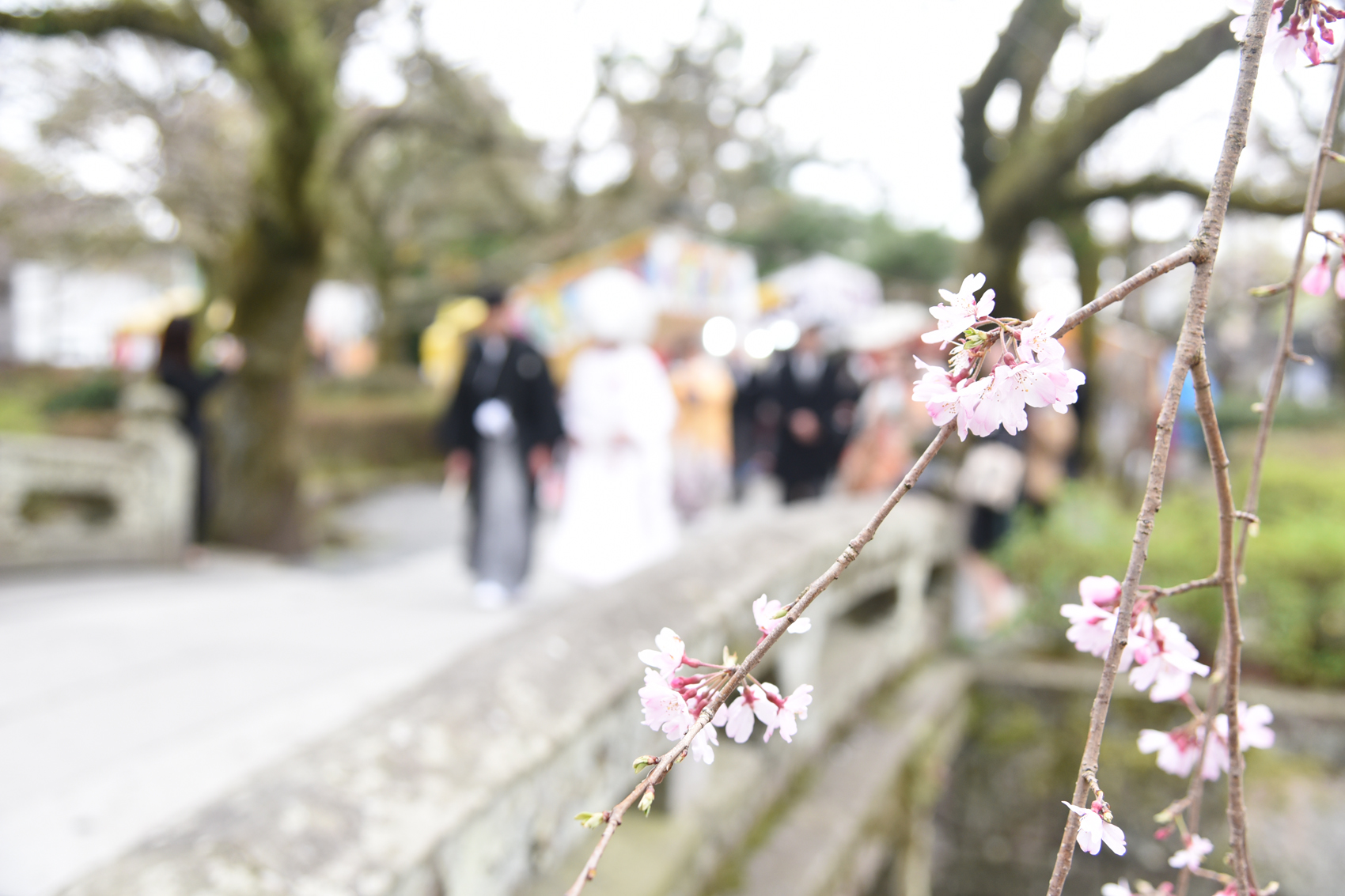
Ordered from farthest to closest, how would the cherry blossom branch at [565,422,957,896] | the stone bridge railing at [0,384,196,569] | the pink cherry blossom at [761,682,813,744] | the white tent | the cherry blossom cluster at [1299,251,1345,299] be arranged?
the white tent < the stone bridge railing at [0,384,196,569] < the cherry blossom cluster at [1299,251,1345,299] < the pink cherry blossom at [761,682,813,744] < the cherry blossom branch at [565,422,957,896]

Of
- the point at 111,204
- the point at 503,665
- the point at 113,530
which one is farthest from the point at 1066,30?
the point at 111,204

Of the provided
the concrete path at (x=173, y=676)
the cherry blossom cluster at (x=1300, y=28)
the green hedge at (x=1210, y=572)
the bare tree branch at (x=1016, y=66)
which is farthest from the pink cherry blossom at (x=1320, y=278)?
the bare tree branch at (x=1016, y=66)

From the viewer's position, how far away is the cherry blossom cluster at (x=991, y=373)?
0.67 metres

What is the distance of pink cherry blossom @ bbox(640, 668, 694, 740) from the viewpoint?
710 millimetres

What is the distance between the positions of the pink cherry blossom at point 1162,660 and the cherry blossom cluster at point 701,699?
0.37m

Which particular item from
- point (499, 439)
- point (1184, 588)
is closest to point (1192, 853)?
point (1184, 588)

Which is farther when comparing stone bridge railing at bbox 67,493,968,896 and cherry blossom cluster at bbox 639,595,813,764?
stone bridge railing at bbox 67,493,968,896

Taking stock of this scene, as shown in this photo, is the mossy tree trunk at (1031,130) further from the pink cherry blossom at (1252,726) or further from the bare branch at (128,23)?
the bare branch at (128,23)

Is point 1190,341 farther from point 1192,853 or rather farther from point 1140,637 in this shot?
point 1192,853

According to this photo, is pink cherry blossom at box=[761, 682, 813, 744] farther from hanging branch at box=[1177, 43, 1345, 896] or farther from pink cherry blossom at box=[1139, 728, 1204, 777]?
pink cherry blossom at box=[1139, 728, 1204, 777]

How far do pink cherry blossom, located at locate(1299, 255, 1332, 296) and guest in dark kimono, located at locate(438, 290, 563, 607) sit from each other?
4.83 metres

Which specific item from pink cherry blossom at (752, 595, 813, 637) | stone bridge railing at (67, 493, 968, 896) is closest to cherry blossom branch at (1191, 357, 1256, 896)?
pink cherry blossom at (752, 595, 813, 637)

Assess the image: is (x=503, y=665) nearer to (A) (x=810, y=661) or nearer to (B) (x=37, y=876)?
(B) (x=37, y=876)

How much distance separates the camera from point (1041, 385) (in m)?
0.68
